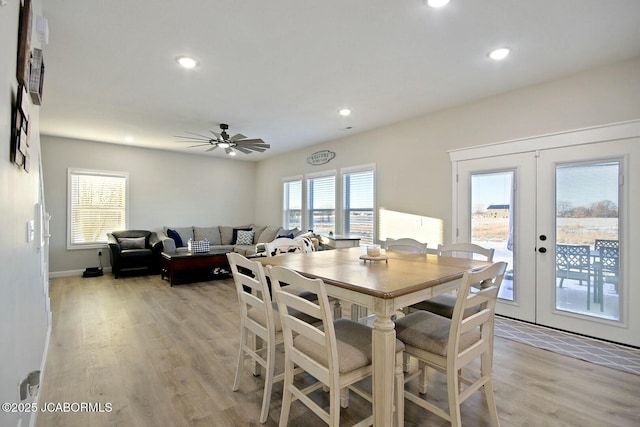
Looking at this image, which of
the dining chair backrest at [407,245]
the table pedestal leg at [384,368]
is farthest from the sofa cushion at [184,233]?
the table pedestal leg at [384,368]

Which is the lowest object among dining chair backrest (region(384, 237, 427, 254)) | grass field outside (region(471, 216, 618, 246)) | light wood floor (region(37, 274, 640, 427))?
light wood floor (region(37, 274, 640, 427))

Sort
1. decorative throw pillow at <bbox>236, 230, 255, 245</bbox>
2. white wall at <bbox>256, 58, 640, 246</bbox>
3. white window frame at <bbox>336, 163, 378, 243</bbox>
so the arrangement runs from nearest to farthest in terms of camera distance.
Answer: white wall at <bbox>256, 58, 640, 246</bbox>, white window frame at <bbox>336, 163, 378, 243</bbox>, decorative throw pillow at <bbox>236, 230, 255, 245</bbox>

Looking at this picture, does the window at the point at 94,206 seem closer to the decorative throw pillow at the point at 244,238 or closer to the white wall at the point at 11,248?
the decorative throw pillow at the point at 244,238

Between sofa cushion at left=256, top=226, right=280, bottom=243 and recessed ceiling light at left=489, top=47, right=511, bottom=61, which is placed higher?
recessed ceiling light at left=489, top=47, right=511, bottom=61

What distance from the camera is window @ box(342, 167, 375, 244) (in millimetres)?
5312

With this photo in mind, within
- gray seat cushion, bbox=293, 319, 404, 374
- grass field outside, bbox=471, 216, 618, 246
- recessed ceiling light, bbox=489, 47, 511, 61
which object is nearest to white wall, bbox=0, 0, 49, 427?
gray seat cushion, bbox=293, 319, 404, 374

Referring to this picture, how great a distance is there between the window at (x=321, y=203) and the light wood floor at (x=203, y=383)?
10.1ft

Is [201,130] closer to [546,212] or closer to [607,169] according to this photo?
[546,212]

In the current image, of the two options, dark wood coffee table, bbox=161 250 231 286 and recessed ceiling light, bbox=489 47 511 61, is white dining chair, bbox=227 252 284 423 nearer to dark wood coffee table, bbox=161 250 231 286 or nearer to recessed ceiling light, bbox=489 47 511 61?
recessed ceiling light, bbox=489 47 511 61

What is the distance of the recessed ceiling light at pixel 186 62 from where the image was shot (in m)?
2.85

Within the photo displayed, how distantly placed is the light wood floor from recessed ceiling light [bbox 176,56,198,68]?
2.71 meters

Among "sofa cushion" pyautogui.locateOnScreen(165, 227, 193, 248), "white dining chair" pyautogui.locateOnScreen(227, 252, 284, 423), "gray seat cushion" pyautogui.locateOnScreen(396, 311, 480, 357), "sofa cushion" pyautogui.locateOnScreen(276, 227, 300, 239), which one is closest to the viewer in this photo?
"gray seat cushion" pyautogui.locateOnScreen(396, 311, 480, 357)

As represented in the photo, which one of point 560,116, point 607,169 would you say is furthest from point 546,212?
point 560,116

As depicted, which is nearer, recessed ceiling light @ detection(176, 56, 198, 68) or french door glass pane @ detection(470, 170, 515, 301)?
recessed ceiling light @ detection(176, 56, 198, 68)
